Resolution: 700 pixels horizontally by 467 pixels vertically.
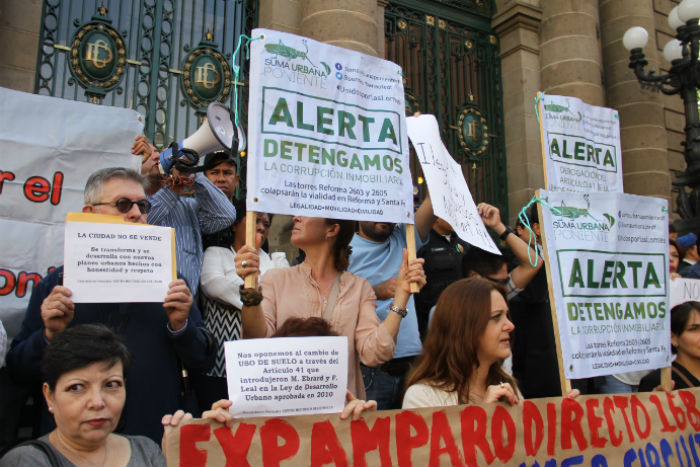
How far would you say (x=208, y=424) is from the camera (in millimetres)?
2135

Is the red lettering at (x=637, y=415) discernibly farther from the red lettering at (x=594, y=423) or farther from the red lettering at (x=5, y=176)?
the red lettering at (x=5, y=176)

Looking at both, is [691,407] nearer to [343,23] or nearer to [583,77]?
[343,23]

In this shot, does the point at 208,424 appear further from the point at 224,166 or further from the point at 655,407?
the point at 655,407

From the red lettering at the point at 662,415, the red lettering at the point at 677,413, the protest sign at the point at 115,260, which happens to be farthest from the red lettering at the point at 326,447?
the red lettering at the point at 677,413

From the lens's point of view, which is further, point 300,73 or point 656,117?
point 656,117

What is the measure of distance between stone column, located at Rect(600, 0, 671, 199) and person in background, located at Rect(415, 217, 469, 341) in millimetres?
6710

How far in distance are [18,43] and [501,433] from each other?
19.1 feet

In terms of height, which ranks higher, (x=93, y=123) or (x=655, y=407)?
(x=93, y=123)

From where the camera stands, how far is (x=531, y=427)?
280 cm

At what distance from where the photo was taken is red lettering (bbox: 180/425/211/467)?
6.86 feet

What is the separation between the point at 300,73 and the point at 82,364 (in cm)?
162

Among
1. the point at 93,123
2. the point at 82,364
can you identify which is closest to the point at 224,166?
the point at 93,123

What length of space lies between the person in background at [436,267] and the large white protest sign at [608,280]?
85 centimetres

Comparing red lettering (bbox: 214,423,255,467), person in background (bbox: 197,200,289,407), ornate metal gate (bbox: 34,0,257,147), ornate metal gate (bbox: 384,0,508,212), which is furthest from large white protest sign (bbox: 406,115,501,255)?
ornate metal gate (bbox: 384,0,508,212)
